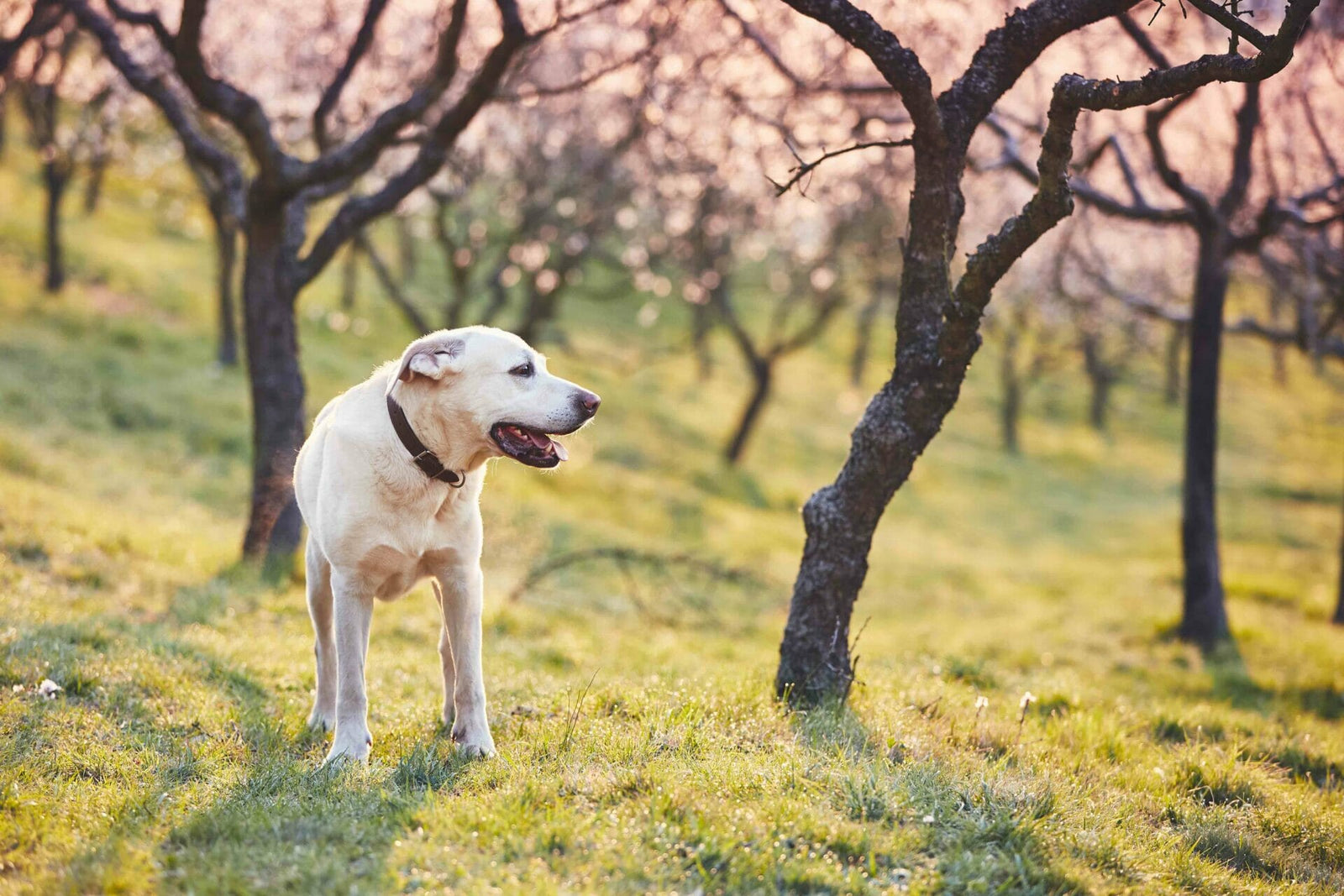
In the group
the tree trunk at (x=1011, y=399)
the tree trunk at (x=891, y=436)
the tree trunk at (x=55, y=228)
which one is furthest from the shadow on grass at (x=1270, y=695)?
the tree trunk at (x=1011, y=399)

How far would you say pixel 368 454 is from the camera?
15.8 feet

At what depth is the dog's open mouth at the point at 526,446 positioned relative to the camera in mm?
4902

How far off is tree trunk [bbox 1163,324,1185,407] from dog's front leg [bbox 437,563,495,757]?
134ft

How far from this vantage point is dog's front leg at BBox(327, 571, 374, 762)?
4.86 m

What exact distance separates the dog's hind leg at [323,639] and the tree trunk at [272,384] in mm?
3925

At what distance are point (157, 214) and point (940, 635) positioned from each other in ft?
96.5

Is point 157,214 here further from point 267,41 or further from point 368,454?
point 368,454

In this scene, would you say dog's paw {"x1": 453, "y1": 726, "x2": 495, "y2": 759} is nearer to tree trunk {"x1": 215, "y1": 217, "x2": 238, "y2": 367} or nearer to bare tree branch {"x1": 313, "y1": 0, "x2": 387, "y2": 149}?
bare tree branch {"x1": 313, "y1": 0, "x2": 387, "y2": 149}

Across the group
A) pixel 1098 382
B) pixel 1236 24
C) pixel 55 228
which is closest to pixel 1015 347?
pixel 1098 382

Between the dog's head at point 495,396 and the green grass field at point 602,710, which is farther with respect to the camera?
the dog's head at point 495,396

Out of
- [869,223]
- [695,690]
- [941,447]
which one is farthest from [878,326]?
[695,690]

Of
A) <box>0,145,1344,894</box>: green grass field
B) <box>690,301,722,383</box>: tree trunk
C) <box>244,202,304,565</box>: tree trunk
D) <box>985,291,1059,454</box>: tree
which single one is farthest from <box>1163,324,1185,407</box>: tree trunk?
<box>244,202,304,565</box>: tree trunk

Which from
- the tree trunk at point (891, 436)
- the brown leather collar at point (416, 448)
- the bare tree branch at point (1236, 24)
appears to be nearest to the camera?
the bare tree branch at point (1236, 24)

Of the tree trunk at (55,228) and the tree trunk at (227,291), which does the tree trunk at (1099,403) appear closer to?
the tree trunk at (227,291)
